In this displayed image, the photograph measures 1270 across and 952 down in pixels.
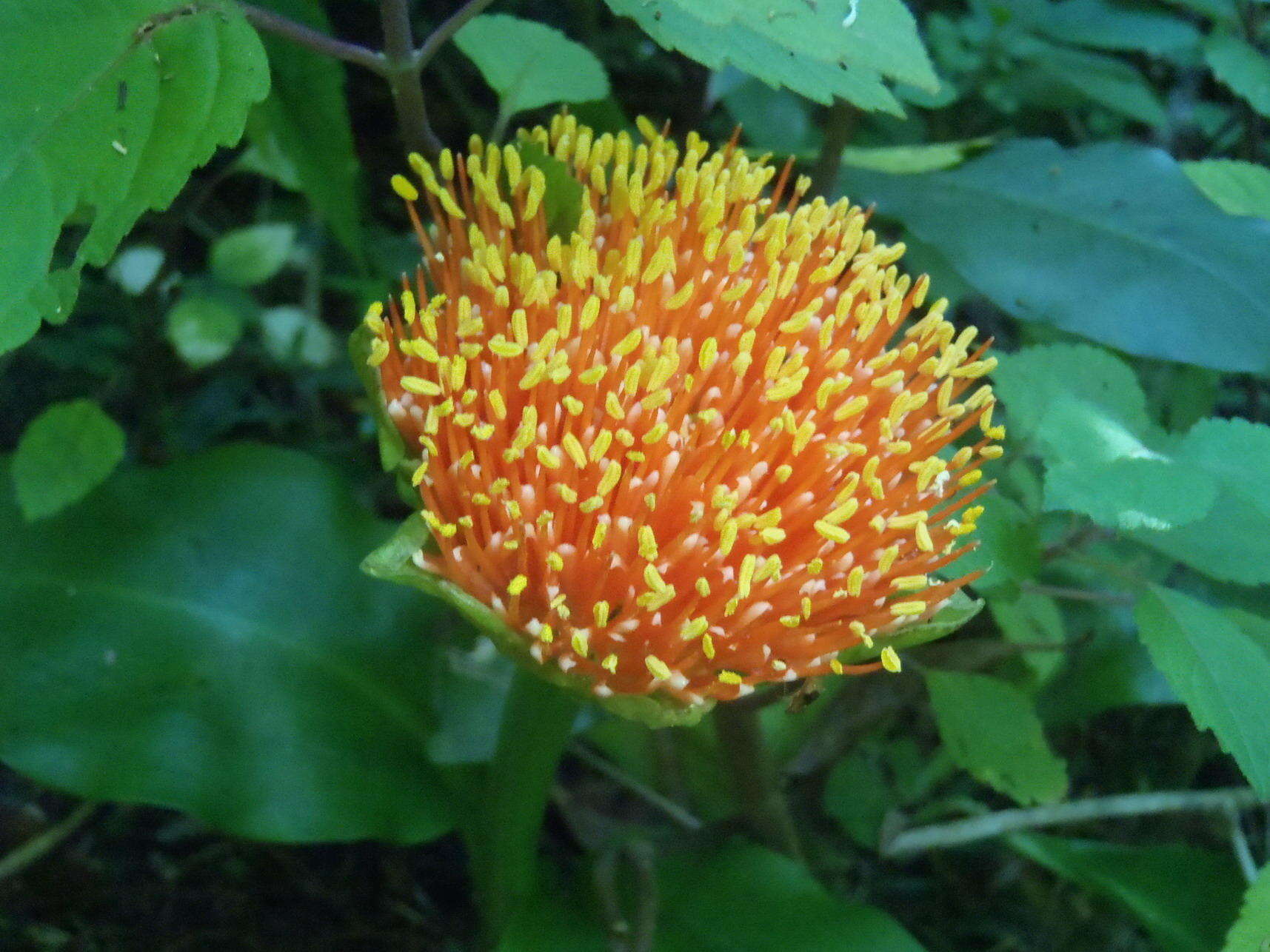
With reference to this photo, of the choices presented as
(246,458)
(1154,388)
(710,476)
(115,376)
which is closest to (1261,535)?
(710,476)

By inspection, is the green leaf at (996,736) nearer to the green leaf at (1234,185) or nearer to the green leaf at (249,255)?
the green leaf at (1234,185)

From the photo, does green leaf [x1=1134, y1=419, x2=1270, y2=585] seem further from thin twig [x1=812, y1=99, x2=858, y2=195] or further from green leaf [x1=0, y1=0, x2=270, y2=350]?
green leaf [x1=0, y1=0, x2=270, y2=350]

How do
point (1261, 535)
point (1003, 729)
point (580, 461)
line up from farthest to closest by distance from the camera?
point (1003, 729), point (1261, 535), point (580, 461)

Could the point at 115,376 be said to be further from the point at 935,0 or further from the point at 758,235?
the point at 935,0

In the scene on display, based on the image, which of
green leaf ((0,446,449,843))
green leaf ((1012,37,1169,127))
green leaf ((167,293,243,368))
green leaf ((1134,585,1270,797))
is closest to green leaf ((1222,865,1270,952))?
Result: green leaf ((1134,585,1270,797))

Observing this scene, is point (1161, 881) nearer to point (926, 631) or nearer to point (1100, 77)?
point (926, 631)

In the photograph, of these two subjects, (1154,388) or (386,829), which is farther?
(1154,388)
